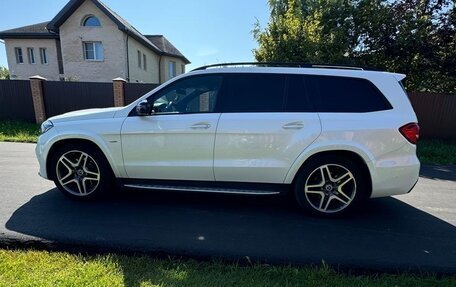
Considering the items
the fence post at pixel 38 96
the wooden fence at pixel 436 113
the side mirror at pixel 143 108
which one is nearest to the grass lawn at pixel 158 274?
the side mirror at pixel 143 108

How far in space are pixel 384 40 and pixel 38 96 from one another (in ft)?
47.5

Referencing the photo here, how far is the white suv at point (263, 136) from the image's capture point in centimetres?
352

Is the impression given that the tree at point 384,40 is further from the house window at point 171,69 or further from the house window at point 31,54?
the house window at point 31,54

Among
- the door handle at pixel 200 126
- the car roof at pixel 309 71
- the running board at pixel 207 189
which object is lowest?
the running board at pixel 207 189

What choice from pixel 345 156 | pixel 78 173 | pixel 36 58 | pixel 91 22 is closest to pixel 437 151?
pixel 345 156

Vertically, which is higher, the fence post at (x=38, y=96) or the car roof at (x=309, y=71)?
the car roof at (x=309, y=71)

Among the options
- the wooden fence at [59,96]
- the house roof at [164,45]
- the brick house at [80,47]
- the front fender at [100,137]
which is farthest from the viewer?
the house roof at [164,45]

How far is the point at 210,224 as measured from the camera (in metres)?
3.51

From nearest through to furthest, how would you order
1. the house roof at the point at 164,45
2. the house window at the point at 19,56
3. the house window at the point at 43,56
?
1. the house window at the point at 43,56
2. the house window at the point at 19,56
3. the house roof at the point at 164,45

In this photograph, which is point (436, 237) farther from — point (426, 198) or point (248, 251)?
point (248, 251)

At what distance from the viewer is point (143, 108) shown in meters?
3.72

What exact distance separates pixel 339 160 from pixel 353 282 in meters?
1.53

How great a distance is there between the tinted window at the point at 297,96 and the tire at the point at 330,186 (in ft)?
2.16

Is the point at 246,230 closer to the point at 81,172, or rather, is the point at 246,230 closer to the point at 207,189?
the point at 207,189
